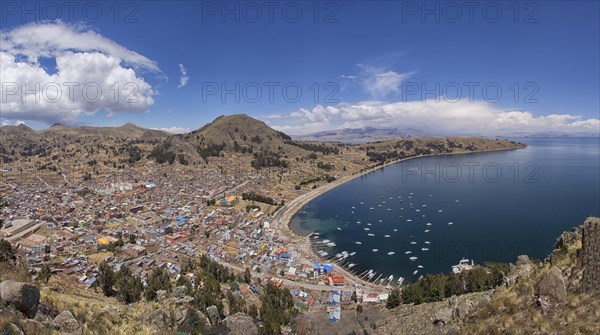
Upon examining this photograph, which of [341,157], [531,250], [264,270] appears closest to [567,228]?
[531,250]

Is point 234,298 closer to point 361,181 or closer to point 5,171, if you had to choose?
point 361,181

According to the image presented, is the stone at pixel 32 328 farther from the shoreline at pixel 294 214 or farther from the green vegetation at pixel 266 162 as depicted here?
the green vegetation at pixel 266 162

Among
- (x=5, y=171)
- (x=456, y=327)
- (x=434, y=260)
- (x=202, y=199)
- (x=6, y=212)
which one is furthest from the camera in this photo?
(x=5, y=171)

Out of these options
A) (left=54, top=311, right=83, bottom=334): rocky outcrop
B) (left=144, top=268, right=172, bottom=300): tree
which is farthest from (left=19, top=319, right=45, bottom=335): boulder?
(left=144, top=268, right=172, bottom=300): tree

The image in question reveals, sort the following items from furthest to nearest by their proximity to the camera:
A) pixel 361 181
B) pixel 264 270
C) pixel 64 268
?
1. pixel 361 181
2. pixel 264 270
3. pixel 64 268

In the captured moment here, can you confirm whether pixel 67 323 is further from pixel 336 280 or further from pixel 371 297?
pixel 336 280

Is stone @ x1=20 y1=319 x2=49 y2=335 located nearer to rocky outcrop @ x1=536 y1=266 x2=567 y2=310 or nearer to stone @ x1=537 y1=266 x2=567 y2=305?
rocky outcrop @ x1=536 y1=266 x2=567 y2=310

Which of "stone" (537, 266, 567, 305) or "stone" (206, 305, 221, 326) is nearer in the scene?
"stone" (537, 266, 567, 305)
